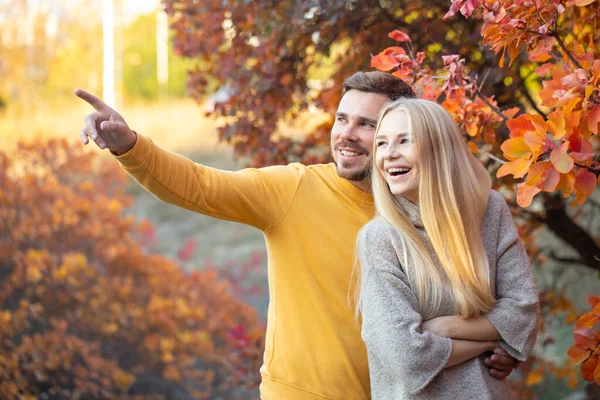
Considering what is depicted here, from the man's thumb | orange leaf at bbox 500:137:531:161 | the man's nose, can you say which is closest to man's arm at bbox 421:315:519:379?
orange leaf at bbox 500:137:531:161

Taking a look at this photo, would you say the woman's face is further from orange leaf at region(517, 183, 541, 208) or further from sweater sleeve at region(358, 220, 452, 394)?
orange leaf at region(517, 183, 541, 208)

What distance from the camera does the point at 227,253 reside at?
368 inches

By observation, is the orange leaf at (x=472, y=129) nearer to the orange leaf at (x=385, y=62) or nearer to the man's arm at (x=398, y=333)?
the orange leaf at (x=385, y=62)

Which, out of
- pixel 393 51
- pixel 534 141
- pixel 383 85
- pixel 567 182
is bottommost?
pixel 567 182

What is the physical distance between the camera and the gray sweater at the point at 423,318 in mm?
1982

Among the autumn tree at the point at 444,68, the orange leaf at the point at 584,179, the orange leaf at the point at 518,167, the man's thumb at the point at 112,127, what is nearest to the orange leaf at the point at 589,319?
the autumn tree at the point at 444,68

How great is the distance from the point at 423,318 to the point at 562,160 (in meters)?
0.57

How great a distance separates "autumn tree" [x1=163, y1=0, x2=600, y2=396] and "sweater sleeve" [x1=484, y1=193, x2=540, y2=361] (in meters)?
0.15

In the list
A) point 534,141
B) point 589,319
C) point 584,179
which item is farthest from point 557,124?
point 589,319

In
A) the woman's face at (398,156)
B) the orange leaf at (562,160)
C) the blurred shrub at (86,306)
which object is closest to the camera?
the orange leaf at (562,160)

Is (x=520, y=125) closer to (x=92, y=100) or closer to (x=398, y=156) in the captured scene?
(x=398, y=156)

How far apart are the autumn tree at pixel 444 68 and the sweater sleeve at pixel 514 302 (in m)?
0.15

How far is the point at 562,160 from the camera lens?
1776 mm

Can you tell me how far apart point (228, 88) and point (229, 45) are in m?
0.32
